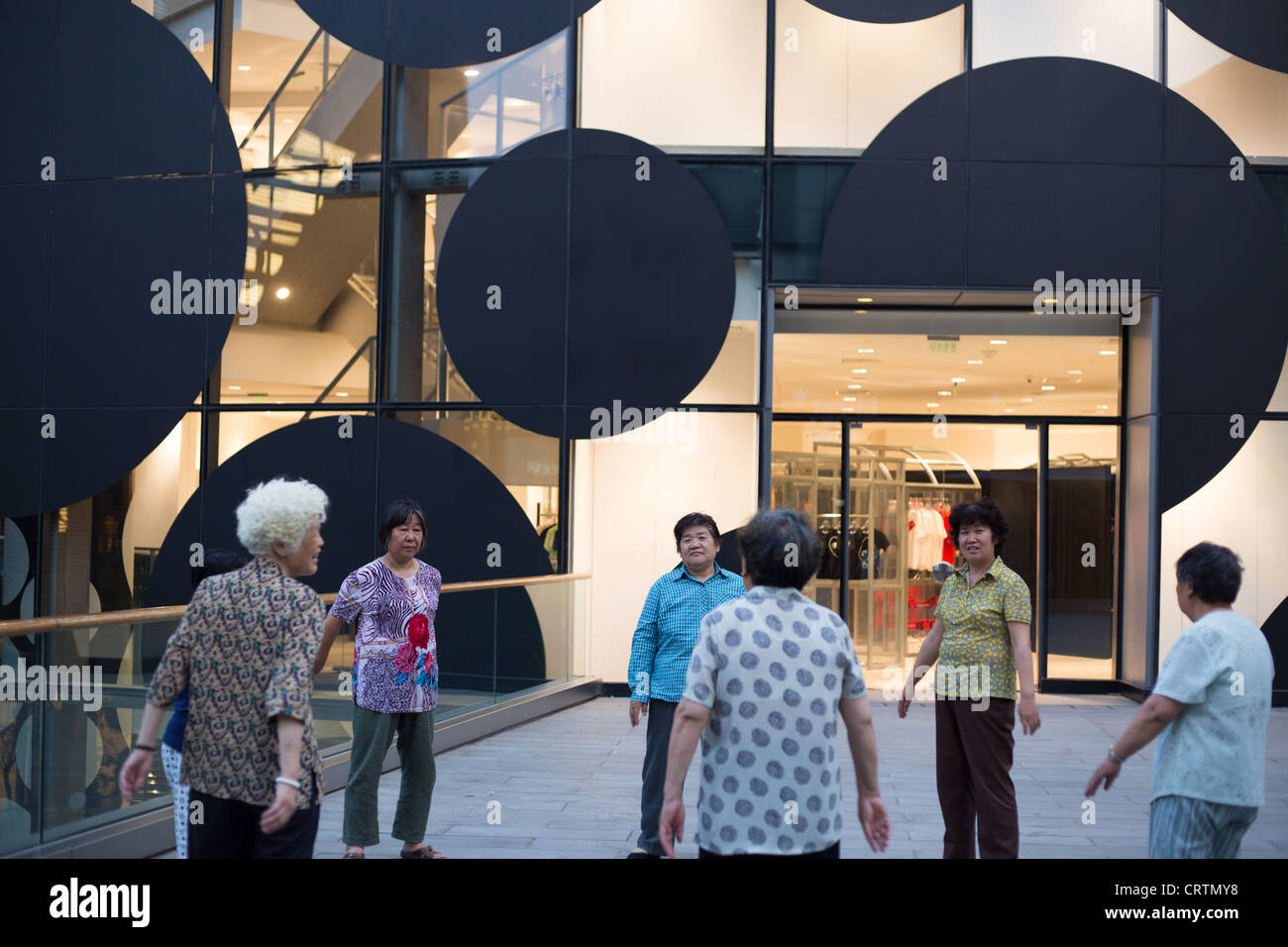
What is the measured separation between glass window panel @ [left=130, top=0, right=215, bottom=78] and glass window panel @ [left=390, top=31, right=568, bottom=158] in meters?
2.25

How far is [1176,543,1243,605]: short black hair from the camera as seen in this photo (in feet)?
13.3

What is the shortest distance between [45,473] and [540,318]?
5.62 meters

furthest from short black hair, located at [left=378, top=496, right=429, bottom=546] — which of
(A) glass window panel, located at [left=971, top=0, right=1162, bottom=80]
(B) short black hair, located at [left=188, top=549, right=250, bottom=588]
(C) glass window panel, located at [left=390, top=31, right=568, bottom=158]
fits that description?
(A) glass window panel, located at [left=971, top=0, right=1162, bottom=80]

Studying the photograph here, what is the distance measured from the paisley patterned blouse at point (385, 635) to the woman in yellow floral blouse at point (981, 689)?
2.32 m

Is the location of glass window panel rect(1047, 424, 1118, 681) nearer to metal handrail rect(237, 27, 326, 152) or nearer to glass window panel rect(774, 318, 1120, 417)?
glass window panel rect(774, 318, 1120, 417)

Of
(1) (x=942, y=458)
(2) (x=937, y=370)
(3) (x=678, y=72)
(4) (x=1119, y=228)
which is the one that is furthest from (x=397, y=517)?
(4) (x=1119, y=228)

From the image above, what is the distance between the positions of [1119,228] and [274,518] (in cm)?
1038

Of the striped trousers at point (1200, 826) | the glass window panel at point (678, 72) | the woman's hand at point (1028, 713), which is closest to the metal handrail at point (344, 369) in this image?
the glass window panel at point (678, 72)

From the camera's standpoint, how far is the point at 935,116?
1213cm

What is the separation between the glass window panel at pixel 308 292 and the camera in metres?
12.7

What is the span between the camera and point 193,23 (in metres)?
13.3

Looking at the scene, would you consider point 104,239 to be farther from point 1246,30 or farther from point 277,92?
point 1246,30
